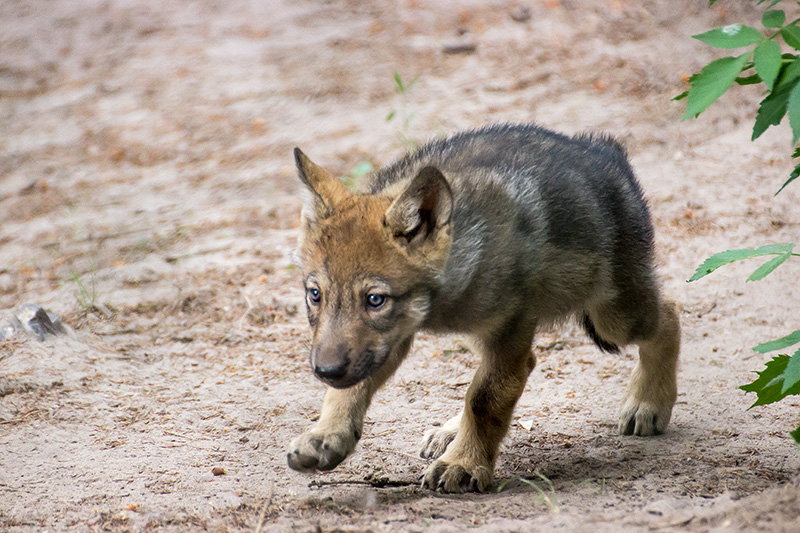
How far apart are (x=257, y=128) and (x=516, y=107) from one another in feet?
10.0

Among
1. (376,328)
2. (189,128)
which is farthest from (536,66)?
(376,328)

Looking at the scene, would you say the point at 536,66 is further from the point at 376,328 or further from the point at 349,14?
the point at 376,328

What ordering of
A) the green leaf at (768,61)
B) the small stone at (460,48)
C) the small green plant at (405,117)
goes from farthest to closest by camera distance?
the small stone at (460,48) → the small green plant at (405,117) → the green leaf at (768,61)

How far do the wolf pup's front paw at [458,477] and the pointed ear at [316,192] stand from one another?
4.55ft

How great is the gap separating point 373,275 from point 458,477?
1.11m

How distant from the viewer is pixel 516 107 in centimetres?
895

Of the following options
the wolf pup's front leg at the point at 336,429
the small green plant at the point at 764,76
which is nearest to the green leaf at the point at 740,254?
the small green plant at the point at 764,76

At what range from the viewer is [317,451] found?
373 centimetres

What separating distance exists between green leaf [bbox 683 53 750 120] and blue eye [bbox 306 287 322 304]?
178 cm

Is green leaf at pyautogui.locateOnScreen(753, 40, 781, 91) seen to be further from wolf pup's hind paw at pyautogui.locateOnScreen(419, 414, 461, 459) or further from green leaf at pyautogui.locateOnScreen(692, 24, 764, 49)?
wolf pup's hind paw at pyautogui.locateOnScreen(419, 414, 461, 459)

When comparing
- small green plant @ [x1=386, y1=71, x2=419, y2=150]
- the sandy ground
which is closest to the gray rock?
the sandy ground

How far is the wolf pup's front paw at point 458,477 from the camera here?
383 cm

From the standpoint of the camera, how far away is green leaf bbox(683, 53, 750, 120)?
2824 mm

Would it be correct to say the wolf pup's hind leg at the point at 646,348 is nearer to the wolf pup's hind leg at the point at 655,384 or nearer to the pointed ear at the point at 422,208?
the wolf pup's hind leg at the point at 655,384
